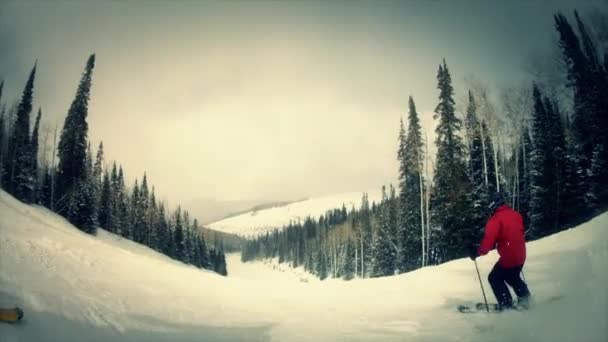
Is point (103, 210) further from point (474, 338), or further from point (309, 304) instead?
point (474, 338)

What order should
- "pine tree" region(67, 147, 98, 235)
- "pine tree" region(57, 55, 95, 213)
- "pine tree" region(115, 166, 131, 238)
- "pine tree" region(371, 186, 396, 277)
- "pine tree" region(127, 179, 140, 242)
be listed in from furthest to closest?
"pine tree" region(127, 179, 140, 242) < "pine tree" region(115, 166, 131, 238) < "pine tree" region(371, 186, 396, 277) < "pine tree" region(67, 147, 98, 235) < "pine tree" region(57, 55, 95, 213)

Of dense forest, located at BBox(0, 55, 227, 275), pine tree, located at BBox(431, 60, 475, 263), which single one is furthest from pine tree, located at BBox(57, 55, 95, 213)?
pine tree, located at BBox(431, 60, 475, 263)

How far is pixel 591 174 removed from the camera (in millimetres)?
16500

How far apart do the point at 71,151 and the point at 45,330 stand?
2975 cm

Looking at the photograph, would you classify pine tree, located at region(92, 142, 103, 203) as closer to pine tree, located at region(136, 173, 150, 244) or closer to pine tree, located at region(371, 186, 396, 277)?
pine tree, located at region(136, 173, 150, 244)

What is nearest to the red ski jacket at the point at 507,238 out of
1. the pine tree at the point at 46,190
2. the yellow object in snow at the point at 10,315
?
the yellow object in snow at the point at 10,315

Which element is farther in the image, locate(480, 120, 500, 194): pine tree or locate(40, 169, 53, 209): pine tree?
locate(40, 169, 53, 209): pine tree

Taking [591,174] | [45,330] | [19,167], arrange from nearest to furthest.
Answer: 1. [45,330]
2. [591,174]
3. [19,167]

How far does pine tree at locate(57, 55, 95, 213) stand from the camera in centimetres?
2424

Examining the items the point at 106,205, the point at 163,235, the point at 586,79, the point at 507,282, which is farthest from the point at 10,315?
the point at 163,235

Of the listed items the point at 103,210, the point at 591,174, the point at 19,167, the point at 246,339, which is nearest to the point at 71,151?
the point at 19,167

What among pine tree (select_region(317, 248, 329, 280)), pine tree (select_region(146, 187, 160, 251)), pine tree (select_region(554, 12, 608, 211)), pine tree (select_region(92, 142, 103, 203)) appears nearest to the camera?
pine tree (select_region(554, 12, 608, 211))

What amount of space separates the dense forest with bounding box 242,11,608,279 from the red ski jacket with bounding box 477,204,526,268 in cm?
62

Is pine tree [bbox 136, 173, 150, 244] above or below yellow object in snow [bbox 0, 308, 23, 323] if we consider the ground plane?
above
